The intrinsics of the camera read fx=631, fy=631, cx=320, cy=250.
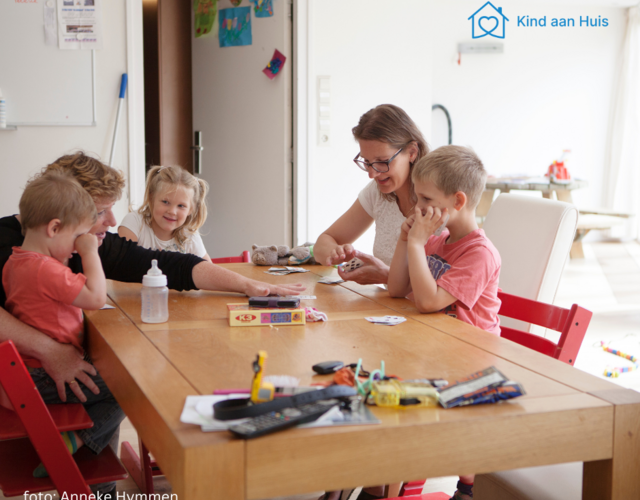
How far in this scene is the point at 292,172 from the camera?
13.0ft

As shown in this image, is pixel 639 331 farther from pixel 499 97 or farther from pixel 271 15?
pixel 499 97

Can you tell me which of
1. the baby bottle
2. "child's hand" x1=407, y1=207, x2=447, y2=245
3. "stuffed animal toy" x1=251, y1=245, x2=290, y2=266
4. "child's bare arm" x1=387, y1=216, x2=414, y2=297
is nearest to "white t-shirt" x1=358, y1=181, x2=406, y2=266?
"stuffed animal toy" x1=251, y1=245, x2=290, y2=266

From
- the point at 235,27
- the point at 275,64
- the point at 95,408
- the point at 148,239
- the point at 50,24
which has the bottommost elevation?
→ the point at 95,408

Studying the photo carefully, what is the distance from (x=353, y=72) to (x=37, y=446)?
10.7 feet

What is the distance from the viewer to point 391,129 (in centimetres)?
204

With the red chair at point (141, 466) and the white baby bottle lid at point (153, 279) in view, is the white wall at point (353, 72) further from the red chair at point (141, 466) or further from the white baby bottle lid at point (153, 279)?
the white baby bottle lid at point (153, 279)

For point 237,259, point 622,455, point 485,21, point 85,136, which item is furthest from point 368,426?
point 485,21

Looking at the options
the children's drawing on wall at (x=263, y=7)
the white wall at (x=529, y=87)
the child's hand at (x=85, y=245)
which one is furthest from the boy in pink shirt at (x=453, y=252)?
the white wall at (x=529, y=87)

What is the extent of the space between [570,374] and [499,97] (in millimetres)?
7285

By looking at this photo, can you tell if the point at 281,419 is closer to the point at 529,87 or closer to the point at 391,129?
the point at 391,129

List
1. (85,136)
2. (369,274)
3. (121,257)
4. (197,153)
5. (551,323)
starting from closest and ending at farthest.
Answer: (551,323)
(121,257)
(369,274)
(85,136)
(197,153)

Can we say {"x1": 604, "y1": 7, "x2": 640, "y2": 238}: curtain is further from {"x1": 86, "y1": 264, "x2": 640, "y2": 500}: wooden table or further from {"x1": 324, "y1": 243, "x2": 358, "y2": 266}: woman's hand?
{"x1": 86, "y1": 264, "x2": 640, "y2": 500}: wooden table

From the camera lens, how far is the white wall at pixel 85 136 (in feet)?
11.0

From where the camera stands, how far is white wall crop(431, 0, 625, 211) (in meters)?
7.69
